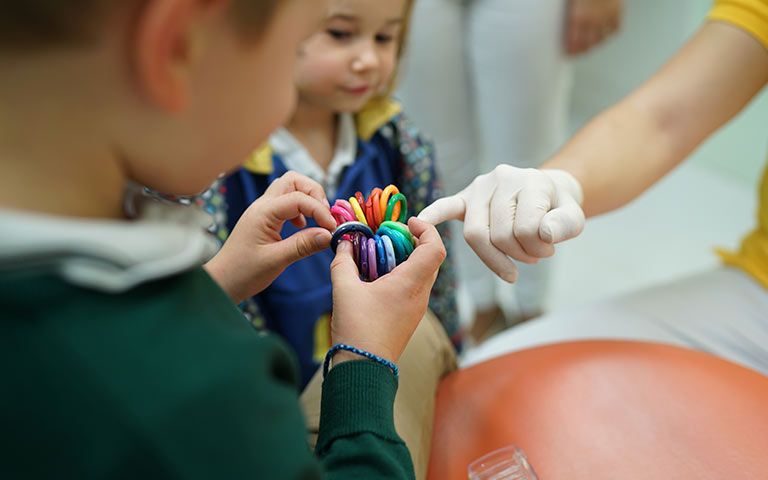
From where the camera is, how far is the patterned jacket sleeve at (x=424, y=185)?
26.4 inches

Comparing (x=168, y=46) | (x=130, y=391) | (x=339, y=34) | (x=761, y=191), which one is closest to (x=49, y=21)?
(x=168, y=46)

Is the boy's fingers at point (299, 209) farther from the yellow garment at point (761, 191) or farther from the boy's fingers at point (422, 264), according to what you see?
the yellow garment at point (761, 191)

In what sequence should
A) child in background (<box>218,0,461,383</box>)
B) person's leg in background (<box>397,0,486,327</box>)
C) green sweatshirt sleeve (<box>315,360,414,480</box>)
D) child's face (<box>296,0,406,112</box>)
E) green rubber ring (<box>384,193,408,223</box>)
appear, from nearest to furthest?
green sweatshirt sleeve (<box>315,360,414,480</box>), green rubber ring (<box>384,193,408,223</box>), child in background (<box>218,0,461,383</box>), child's face (<box>296,0,406,112</box>), person's leg in background (<box>397,0,486,327</box>)

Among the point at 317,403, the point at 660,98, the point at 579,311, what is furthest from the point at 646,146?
the point at 317,403

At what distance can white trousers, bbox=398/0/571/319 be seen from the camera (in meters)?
1.04

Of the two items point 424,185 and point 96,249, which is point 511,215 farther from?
point 96,249

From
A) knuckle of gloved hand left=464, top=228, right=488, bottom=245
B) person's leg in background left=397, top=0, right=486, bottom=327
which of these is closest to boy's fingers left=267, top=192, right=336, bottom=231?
knuckle of gloved hand left=464, top=228, right=488, bottom=245

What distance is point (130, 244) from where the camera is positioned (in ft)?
1.10

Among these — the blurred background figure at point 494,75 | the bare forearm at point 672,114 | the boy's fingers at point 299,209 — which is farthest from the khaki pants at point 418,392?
the blurred background figure at point 494,75

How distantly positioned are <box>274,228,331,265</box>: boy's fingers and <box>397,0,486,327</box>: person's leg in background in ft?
1.61

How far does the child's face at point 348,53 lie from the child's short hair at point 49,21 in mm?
466

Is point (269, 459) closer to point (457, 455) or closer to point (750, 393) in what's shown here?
point (457, 455)

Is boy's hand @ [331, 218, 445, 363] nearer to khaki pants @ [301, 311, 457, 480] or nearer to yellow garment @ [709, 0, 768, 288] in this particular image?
khaki pants @ [301, 311, 457, 480]

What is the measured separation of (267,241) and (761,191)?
0.61m
